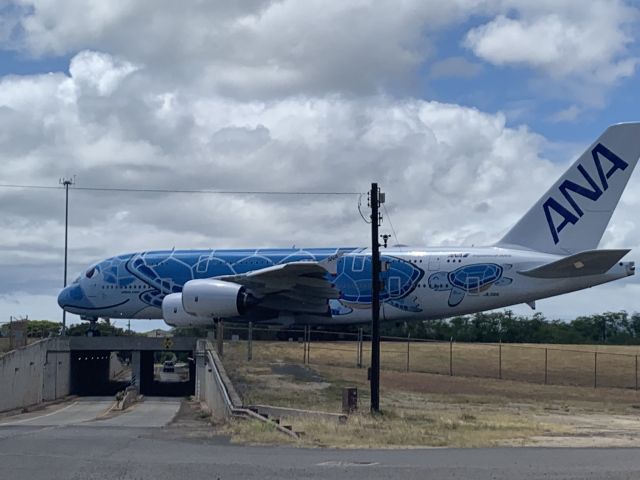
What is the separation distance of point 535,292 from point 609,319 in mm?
48639

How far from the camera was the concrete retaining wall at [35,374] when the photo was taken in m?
37.0

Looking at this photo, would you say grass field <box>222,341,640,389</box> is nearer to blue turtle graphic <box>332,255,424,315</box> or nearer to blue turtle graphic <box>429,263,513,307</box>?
blue turtle graphic <box>332,255,424,315</box>

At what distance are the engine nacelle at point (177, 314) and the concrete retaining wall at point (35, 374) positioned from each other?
6.27m

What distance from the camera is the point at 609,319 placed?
268 ft

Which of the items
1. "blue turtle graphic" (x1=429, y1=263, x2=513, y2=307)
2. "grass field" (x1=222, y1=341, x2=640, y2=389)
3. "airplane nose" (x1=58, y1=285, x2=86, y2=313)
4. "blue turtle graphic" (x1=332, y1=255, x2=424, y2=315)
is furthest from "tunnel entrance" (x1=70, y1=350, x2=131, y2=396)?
"blue turtle graphic" (x1=429, y1=263, x2=513, y2=307)

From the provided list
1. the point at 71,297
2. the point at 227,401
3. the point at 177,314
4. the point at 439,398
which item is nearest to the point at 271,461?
the point at 227,401

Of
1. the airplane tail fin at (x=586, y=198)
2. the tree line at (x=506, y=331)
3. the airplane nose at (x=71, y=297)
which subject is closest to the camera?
the airplane tail fin at (x=586, y=198)

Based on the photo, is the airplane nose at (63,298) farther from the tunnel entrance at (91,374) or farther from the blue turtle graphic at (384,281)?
the blue turtle graphic at (384,281)

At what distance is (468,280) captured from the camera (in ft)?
122

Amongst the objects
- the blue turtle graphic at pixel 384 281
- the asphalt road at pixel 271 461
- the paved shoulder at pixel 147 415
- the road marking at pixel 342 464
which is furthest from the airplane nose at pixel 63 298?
the road marking at pixel 342 464

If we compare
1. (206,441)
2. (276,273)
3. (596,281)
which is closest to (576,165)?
(596,281)

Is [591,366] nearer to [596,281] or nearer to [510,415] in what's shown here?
[596,281]

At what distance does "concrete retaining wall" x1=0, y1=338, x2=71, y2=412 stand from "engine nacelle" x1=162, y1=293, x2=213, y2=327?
20.6 feet

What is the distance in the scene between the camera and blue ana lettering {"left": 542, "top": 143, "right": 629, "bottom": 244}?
3478 centimetres
